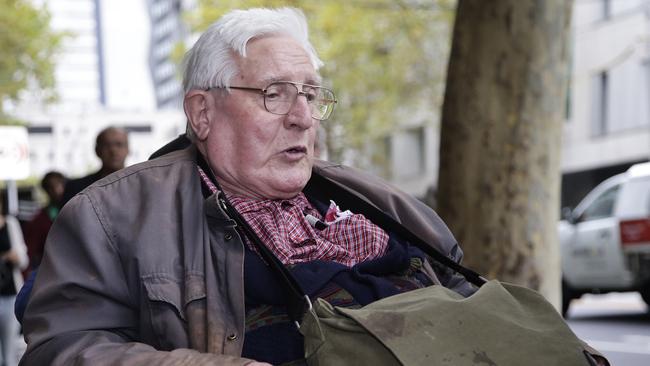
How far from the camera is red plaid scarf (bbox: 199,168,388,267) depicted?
2.94 metres

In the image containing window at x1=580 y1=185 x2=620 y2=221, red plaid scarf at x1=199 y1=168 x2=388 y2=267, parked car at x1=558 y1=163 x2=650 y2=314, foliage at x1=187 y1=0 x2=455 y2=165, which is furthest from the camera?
foliage at x1=187 y1=0 x2=455 y2=165

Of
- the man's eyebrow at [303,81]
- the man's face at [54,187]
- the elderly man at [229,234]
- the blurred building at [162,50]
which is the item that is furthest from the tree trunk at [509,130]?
the blurred building at [162,50]

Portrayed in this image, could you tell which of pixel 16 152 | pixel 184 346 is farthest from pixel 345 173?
pixel 16 152

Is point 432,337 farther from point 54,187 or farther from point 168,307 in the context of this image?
point 54,187

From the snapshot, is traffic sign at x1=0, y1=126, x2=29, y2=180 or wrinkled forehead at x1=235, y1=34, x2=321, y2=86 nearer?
wrinkled forehead at x1=235, y1=34, x2=321, y2=86

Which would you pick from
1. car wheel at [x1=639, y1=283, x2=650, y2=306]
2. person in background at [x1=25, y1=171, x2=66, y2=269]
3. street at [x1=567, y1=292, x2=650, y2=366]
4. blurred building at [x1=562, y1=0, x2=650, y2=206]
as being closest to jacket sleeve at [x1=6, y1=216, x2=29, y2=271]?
person in background at [x1=25, y1=171, x2=66, y2=269]

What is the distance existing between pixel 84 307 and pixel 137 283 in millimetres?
136

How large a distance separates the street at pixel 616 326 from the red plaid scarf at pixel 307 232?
22.9 ft

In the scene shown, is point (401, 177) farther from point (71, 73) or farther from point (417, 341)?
point (71, 73)

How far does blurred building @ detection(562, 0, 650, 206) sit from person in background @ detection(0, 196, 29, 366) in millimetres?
20032

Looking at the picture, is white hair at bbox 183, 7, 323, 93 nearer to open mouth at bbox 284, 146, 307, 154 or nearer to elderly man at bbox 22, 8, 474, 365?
elderly man at bbox 22, 8, 474, 365

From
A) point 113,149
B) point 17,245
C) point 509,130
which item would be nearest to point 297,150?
point 509,130

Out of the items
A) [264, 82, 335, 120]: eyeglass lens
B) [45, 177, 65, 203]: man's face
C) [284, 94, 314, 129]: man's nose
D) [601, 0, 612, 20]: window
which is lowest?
[45, 177, 65, 203]: man's face

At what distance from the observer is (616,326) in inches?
535
